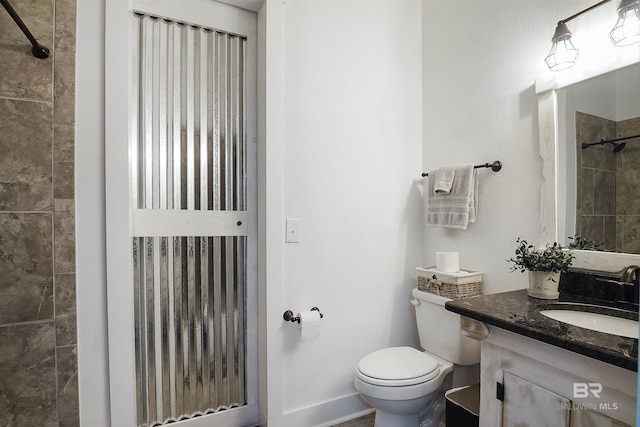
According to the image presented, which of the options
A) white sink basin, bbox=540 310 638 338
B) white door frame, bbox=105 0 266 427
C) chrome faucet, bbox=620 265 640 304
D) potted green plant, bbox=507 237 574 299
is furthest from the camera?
white door frame, bbox=105 0 266 427

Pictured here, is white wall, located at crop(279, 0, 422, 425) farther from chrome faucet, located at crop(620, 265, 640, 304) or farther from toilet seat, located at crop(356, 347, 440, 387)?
chrome faucet, located at crop(620, 265, 640, 304)

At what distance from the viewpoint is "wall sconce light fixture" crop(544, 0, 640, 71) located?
115 cm

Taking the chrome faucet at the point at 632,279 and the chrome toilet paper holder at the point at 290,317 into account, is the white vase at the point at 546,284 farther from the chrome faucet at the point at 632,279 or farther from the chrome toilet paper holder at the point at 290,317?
the chrome toilet paper holder at the point at 290,317

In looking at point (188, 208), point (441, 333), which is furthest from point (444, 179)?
point (188, 208)

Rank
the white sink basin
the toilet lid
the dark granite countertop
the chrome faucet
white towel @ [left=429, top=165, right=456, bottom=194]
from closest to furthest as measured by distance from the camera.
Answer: the dark granite countertop
the white sink basin
the chrome faucet
the toilet lid
white towel @ [left=429, top=165, right=456, bottom=194]

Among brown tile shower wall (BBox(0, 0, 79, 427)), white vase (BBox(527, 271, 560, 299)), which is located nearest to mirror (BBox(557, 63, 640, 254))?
white vase (BBox(527, 271, 560, 299))

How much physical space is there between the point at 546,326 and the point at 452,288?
0.76m

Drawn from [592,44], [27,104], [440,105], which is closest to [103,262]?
[27,104]

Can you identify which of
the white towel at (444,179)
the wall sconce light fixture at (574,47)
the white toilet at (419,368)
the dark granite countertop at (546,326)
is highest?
the wall sconce light fixture at (574,47)

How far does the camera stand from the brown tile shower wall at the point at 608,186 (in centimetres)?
122

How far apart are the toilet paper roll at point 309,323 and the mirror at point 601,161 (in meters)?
1.21
